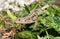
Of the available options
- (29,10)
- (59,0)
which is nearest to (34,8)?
(29,10)

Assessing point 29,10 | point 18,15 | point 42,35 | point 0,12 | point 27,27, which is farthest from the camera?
point 0,12

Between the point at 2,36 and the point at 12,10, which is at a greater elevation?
the point at 12,10

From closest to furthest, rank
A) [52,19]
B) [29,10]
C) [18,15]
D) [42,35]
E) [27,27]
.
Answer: [52,19]
[42,35]
[27,27]
[29,10]
[18,15]

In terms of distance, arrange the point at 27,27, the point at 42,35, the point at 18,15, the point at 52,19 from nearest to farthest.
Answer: the point at 52,19, the point at 42,35, the point at 27,27, the point at 18,15

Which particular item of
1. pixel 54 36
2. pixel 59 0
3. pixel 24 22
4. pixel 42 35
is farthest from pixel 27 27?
pixel 59 0

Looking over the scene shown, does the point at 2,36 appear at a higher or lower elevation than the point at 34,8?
lower

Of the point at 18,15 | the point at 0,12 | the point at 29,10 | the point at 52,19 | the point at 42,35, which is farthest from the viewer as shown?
the point at 0,12

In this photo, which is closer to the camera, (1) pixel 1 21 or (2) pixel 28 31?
(2) pixel 28 31

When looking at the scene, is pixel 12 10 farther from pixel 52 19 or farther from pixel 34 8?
pixel 52 19

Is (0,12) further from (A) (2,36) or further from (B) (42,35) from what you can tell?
(B) (42,35)
